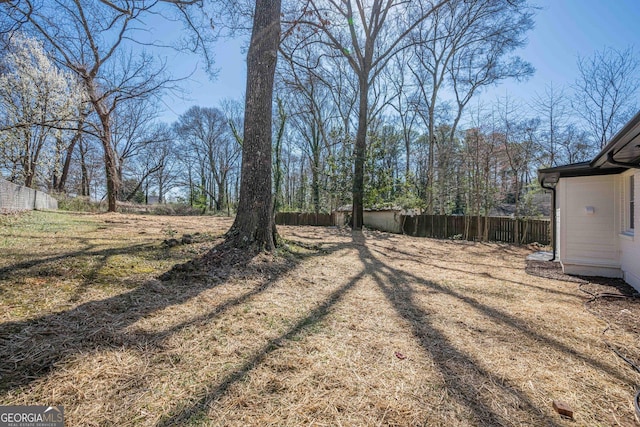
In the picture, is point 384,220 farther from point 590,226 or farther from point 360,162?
point 590,226

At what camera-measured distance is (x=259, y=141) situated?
398cm

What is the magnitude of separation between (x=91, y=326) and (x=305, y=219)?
1559cm

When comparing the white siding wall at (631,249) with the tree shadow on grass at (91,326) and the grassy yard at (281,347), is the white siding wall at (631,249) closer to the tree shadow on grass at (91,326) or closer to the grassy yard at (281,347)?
the grassy yard at (281,347)

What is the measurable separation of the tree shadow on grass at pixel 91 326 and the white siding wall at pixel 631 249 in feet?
17.4

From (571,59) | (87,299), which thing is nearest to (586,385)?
(87,299)

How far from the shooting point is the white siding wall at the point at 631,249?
4.00m

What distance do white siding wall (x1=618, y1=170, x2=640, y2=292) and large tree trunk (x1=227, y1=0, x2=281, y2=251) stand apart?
5.29 meters

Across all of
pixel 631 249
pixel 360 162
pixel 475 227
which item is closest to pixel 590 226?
pixel 631 249

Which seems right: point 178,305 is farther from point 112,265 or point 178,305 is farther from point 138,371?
point 112,265

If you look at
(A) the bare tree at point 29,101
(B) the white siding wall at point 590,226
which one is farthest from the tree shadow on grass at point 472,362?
(A) the bare tree at point 29,101

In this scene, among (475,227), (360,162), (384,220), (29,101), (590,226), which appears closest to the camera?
Result: (590,226)

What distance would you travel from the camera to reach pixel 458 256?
6.58 metres

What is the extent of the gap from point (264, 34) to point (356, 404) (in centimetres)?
460

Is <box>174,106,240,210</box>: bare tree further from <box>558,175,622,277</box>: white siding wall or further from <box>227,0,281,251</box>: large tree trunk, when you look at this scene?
<box>558,175,622,277</box>: white siding wall
